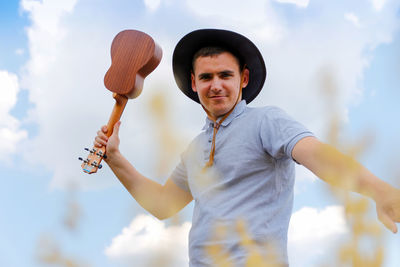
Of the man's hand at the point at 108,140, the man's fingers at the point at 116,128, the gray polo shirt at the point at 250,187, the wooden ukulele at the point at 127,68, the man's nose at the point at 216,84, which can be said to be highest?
the wooden ukulele at the point at 127,68

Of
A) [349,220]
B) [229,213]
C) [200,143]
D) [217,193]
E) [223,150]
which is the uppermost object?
[200,143]

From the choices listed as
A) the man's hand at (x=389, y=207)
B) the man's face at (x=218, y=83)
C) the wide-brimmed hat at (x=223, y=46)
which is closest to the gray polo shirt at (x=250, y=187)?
the man's face at (x=218, y=83)

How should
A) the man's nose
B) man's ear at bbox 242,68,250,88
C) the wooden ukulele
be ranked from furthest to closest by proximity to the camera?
1. man's ear at bbox 242,68,250,88
2. the wooden ukulele
3. the man's nose

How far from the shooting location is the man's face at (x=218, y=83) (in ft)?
5.67

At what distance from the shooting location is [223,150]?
1.65 m

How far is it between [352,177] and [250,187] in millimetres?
1104

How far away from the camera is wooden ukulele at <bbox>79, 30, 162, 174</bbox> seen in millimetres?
1817

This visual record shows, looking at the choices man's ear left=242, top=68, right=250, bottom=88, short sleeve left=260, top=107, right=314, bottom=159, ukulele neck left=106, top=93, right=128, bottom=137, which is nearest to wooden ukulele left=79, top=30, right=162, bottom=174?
ukulele neck left=106, top=93, right=128, bottom=137

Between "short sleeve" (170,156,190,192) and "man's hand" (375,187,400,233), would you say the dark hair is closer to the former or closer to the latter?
"short sleeve" (170,156,190,192)

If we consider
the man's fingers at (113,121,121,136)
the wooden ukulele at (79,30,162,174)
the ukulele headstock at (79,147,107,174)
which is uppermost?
the wooden ukulele at (79,30,162,174)

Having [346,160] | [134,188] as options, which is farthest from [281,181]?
[346,160]

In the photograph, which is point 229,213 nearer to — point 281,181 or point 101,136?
point 281,181

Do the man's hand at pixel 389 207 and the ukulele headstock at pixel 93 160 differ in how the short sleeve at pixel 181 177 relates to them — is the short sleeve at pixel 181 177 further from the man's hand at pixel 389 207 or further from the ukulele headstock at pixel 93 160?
the man's hand at pixel 389 207

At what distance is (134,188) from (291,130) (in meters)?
0.99
